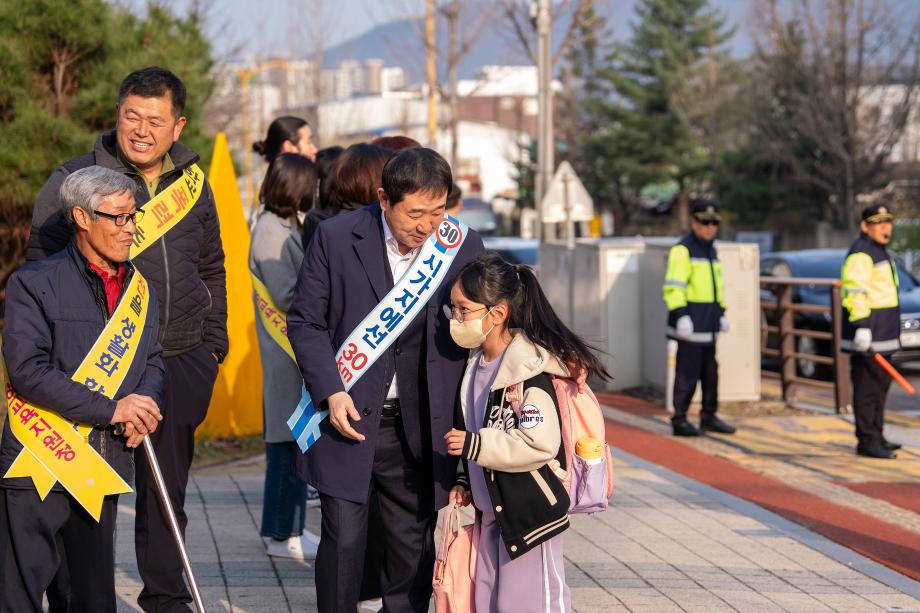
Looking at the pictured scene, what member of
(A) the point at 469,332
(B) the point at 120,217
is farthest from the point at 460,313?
(B) the point at 120,217

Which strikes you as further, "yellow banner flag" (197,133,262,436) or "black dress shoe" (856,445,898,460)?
"yellow banner flag" (197,133,262,436)

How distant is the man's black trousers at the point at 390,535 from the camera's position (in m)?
4.30

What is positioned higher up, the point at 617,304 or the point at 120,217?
the point at 120,217

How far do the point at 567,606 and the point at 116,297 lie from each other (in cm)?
172

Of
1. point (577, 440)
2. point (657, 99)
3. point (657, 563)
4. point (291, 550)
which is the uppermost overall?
point (657, 99)

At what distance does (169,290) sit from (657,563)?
9.21 ft

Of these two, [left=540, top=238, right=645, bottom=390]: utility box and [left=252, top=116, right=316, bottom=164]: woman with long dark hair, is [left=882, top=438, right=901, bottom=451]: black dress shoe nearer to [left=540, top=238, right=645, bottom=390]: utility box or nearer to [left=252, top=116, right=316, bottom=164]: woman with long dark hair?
[left=540, top=238, right=645, bottom=390]: utility box

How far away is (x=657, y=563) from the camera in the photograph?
6145 mm

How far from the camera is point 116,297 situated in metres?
4.03

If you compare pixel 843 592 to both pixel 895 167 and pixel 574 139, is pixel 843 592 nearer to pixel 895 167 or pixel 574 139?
pixel 895 167

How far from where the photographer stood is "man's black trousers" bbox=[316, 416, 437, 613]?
14.1ft

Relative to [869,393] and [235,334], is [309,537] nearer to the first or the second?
[235,334]

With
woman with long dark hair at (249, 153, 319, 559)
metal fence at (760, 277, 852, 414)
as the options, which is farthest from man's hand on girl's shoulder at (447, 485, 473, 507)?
metal fence at (760, 277, 852, 414)

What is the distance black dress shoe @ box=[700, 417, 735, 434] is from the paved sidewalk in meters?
2.78
